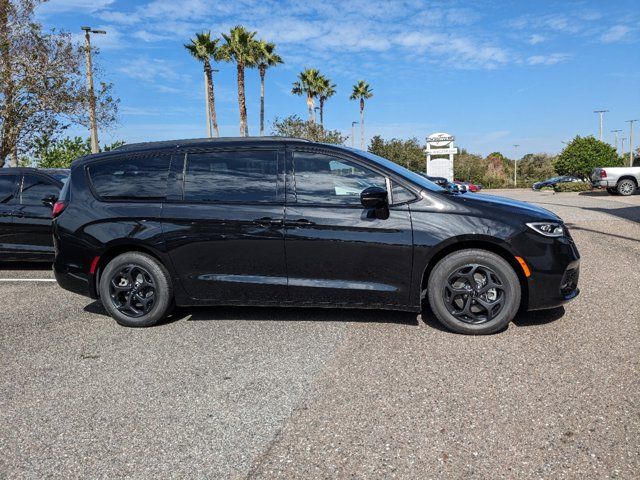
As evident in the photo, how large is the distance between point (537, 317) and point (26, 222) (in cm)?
688

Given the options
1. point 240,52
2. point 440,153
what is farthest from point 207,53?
point 440,153

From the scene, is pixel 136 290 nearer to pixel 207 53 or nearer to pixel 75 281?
pixel 75 281

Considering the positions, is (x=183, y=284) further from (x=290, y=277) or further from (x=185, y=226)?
(x=290, y=277)

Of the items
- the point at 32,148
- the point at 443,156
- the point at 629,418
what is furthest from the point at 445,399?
the point at 443,156

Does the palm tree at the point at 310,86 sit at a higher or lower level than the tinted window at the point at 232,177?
higher

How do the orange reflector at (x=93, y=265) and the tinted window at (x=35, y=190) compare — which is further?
the tinted window at (x=35, y=190)

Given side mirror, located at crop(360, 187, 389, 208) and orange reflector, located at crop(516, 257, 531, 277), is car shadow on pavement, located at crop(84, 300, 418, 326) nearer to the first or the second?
orange reflector, located at crop(516, 257, 531, 277)

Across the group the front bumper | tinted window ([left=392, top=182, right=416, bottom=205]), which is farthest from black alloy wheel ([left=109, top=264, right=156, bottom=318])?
the front bumper

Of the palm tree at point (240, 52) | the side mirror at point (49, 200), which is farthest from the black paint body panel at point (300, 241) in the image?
the palm tree at point (240, 52)

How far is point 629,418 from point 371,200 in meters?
2.27

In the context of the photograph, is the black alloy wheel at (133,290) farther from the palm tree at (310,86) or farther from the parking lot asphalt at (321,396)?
the palm tree at (310,86)

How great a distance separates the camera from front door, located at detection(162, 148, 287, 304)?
13.8ft

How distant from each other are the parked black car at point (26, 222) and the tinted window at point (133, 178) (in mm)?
2979

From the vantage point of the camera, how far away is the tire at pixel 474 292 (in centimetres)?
397
